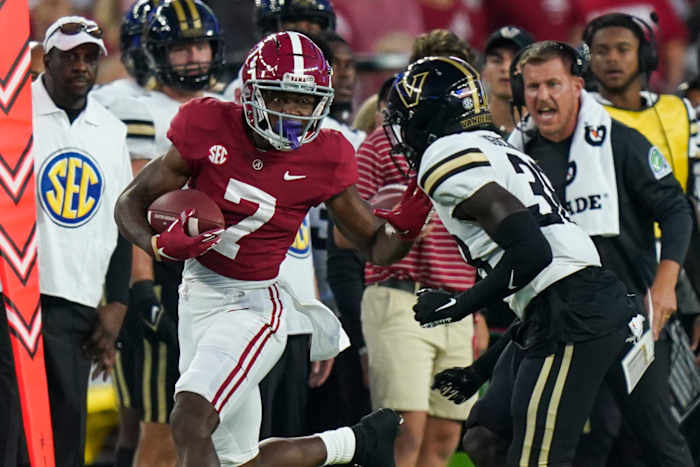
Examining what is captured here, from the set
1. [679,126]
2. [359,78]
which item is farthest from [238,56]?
[679,126]

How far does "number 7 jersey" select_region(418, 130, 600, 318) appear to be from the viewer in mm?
4832

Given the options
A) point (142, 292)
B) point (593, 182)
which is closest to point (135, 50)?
point (142, 292)

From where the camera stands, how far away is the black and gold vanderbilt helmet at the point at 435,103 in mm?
4996

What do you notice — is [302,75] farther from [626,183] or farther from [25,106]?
[626,183]

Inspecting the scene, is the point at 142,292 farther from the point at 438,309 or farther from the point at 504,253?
the point at 504,253

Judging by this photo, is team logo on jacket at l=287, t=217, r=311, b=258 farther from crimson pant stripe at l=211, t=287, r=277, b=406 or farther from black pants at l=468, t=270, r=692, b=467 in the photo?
black pants at l=468, t=270, r=692, b=467

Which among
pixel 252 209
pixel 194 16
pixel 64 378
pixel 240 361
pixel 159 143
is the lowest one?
pixel 64 378

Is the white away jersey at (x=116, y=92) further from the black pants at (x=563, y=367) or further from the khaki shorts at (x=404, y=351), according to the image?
the black pants at (x=563, y=367)

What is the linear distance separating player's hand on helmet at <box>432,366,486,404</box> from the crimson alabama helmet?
38.8 inches

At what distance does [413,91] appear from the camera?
504cm

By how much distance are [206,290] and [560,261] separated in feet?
3.97

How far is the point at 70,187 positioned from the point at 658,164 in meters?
2.27

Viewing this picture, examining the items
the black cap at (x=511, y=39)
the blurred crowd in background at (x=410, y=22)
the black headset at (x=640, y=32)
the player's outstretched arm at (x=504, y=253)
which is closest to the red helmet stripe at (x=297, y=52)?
the player's outstretched arm at (x=504, y=253)

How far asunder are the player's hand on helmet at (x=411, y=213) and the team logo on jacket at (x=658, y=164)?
1171mm
